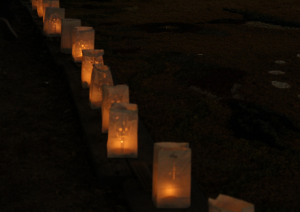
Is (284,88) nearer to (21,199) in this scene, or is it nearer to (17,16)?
(21,199)

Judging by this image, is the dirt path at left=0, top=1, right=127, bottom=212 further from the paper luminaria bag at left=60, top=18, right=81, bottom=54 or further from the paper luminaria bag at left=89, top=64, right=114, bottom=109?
the paper luminaria bag at left=60, top=18, right=81, bottom=54

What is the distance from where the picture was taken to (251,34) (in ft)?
50.2

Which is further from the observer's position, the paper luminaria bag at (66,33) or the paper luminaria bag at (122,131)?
the paper luminaria bag at (66,33)

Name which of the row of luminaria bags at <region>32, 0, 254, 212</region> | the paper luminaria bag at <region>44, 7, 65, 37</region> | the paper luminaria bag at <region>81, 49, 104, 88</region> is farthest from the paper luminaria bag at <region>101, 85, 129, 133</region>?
the paper luminaria bag at <region>44, 7, 65, 37</region>

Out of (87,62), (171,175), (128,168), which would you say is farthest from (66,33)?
(171,175)

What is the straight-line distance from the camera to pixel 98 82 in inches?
309

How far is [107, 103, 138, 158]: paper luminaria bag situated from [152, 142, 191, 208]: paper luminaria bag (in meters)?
1.08

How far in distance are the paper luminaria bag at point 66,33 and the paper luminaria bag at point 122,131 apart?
5874 millimetres

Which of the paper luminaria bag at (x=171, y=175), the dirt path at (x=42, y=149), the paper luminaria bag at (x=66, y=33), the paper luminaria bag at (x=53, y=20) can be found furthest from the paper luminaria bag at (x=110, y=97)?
the paper luminaria bag at (x=53, y=20)

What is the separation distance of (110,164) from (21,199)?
115 centimetres

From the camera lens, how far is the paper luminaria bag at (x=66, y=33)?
11572mm

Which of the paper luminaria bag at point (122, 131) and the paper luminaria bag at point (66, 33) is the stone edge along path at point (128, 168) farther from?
the paper luminaria bag at point (66, 33)

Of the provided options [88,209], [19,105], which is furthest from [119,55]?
[88,209]

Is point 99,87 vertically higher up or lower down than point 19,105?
higher up
